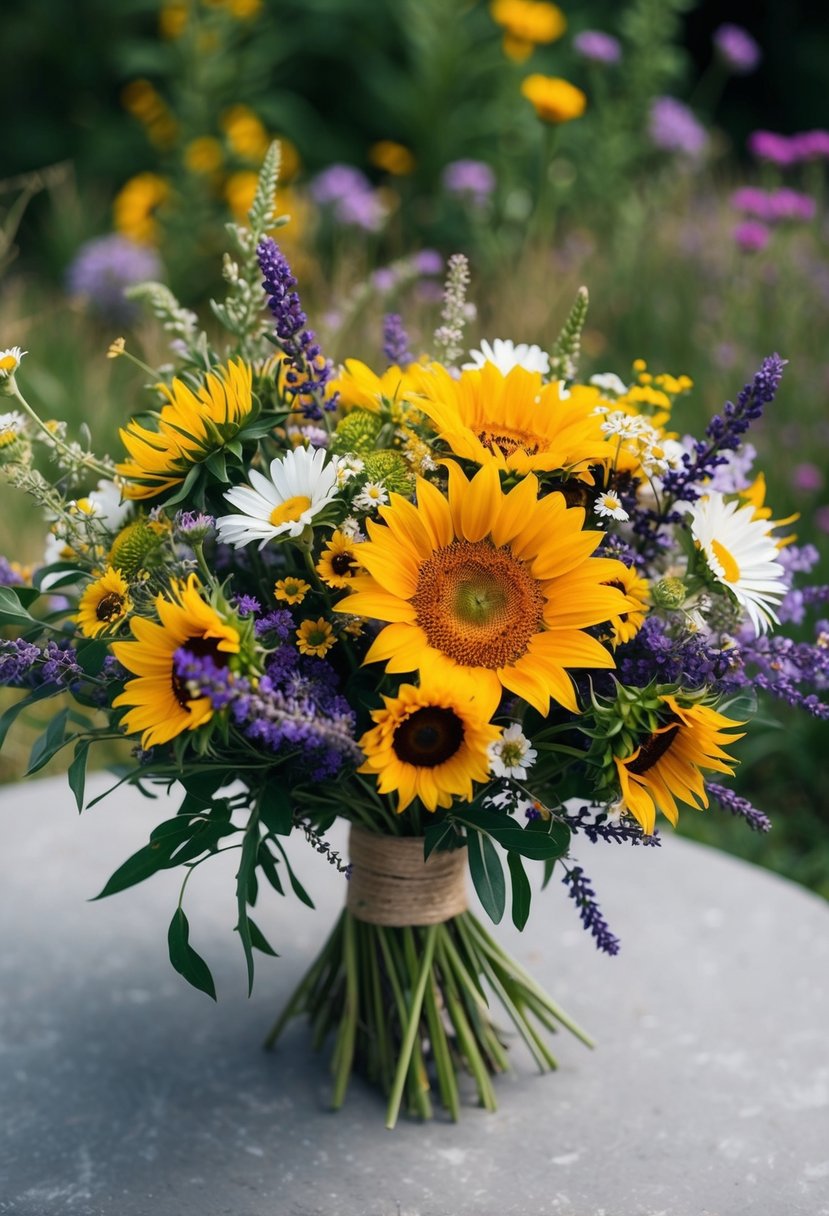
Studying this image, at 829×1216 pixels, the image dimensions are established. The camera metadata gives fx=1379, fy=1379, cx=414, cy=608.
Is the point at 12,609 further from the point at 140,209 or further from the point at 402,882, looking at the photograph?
the point at 140,209

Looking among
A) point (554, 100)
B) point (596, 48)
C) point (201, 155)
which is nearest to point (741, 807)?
point (554, 100)

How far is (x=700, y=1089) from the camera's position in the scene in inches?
60.4

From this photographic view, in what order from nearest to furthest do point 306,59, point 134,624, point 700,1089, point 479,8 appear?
point 134,624, point 700,1089, point 479,8, point 306,59

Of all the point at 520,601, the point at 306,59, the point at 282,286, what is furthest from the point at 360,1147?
the point at 306,59

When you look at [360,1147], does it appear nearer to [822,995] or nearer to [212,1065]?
[212,1065]

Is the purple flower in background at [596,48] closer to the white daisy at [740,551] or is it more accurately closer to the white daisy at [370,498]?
the white daisy at [740,551]

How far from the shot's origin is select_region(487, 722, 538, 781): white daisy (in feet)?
3.93

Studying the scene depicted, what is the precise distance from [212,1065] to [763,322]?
336cm

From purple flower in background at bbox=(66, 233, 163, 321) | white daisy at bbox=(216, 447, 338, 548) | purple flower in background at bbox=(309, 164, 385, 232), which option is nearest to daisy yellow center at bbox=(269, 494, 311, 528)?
white daisy at bbox=(216, 447, 338, 548)

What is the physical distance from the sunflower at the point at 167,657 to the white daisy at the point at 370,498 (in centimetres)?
16

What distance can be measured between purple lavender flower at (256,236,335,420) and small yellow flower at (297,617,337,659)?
23cm

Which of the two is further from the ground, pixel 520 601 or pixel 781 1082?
pixel 520 601

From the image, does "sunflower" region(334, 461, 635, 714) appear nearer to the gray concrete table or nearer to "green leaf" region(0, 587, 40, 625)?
"green leaf" region(0, 587, 40, 625)

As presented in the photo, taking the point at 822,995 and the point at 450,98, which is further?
the point at 450,98
